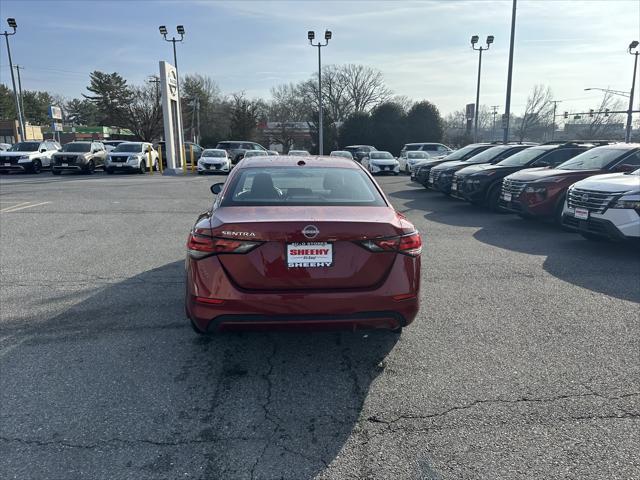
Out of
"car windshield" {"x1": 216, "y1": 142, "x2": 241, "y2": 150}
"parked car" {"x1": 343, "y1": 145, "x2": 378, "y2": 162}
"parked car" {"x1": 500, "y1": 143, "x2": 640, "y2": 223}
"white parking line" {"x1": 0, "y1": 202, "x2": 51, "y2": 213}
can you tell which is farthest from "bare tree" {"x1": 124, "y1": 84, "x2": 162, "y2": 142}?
"parked car" {"x1": 500, "y1": 143, "x2": 640, "y2": 223}

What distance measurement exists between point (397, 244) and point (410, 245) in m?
0.12

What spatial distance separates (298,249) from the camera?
10.1 feet

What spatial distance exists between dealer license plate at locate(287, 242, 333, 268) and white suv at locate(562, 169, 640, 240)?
561cm

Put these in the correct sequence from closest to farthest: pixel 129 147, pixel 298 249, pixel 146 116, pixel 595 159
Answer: pixel 298 249, pixel 595 159, pixel 129 147, pixel 146 116

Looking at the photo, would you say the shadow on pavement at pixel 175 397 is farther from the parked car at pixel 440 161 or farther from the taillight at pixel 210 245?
the parked car at pixel 440 161

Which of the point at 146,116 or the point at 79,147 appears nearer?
the point at 79,147

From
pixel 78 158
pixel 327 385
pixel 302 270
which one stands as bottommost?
pixel 327 385

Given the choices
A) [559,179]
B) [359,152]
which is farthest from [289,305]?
[359,152]

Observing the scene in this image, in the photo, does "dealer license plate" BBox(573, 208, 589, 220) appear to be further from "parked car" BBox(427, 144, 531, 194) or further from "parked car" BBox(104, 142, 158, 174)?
"parked car" BBox(104, 142, 158, 174)

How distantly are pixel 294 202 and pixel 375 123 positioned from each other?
44803mm

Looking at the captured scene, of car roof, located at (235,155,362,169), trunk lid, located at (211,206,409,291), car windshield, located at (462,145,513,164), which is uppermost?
car roof, located at (235,155,362,169)

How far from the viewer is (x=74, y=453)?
2541 millimetres

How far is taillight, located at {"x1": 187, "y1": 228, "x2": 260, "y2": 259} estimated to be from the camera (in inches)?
122

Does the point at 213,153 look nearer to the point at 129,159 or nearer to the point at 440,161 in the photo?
the point at 129,159
